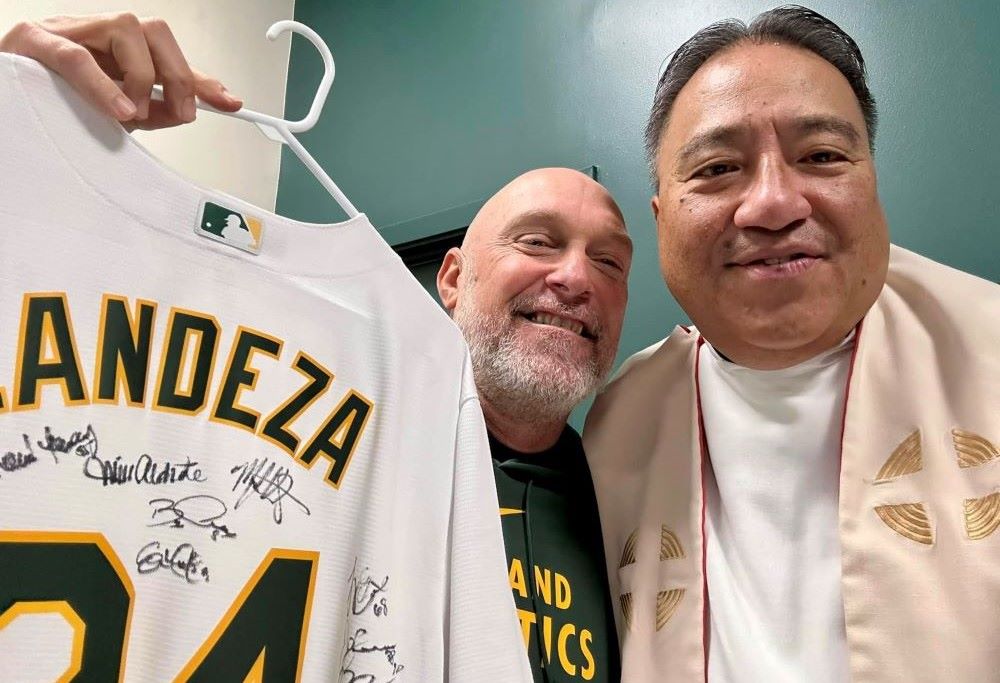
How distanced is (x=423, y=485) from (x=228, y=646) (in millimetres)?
206

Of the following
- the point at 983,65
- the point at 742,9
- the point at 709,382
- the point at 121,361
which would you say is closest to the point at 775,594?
the point at 709,382

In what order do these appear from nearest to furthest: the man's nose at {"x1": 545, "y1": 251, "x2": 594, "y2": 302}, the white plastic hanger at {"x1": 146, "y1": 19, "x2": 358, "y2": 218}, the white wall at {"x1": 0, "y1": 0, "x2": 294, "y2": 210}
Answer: the white plastic hanger at {"x1": 146, "y1": 19, "x2": 358, "y2": 218}
the man's nose at {"x1": 545, "y1": 251, "x2": 594, "y2": 302}
the white wall at {"x1": 0, "y1": 0, "x2": 294, "y2": 210}

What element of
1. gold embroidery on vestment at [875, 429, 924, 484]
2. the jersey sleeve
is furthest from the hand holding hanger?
gold embroidery on vestment at [875, 429, 924, 484]

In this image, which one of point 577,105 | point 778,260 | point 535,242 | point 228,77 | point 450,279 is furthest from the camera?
point 228,77

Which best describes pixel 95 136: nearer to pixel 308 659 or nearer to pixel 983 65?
pixel 308 659

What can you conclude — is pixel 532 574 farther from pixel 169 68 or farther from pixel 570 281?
pixel 169 68

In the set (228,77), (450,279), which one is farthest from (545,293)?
(228,77)

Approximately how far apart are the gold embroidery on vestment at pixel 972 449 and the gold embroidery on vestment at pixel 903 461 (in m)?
0.04
